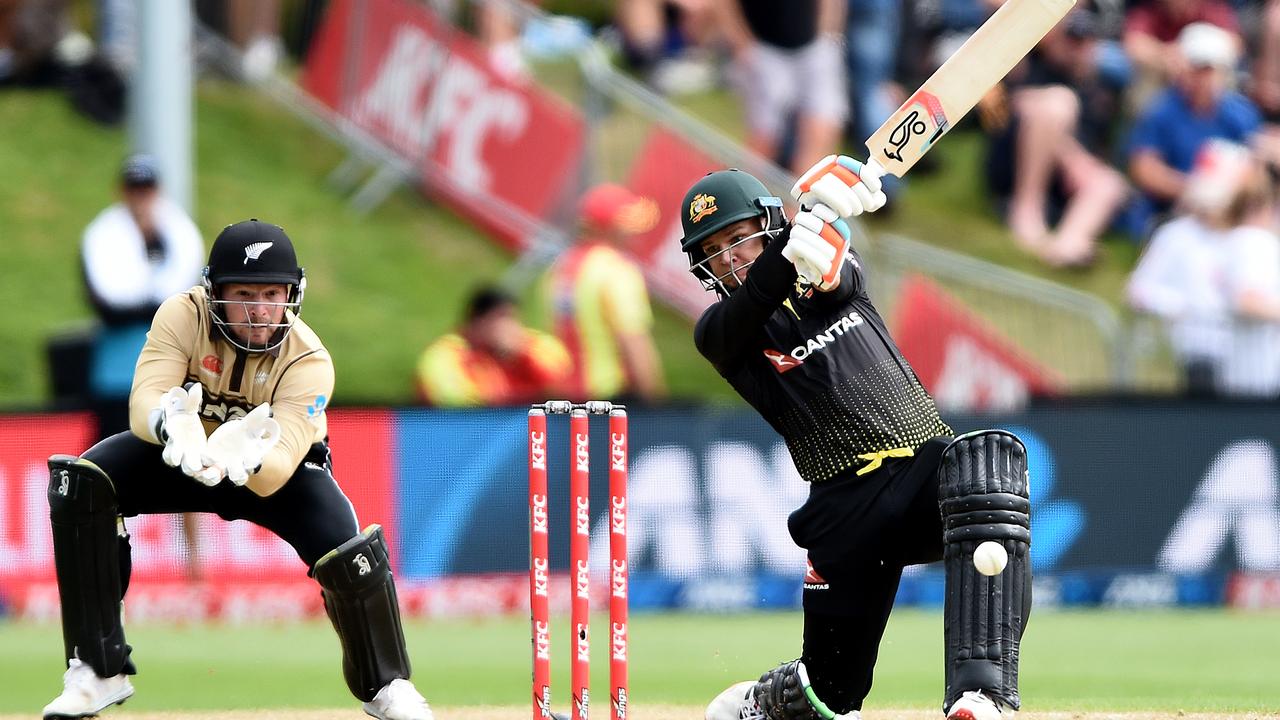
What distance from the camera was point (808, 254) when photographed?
5.62m

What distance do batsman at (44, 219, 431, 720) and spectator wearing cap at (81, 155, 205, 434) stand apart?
5183mm

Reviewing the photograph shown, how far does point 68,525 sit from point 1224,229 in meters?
9.05

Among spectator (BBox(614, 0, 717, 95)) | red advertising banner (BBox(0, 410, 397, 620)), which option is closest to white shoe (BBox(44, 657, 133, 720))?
red advertising banner (BBox(0, 410, 397, 620))

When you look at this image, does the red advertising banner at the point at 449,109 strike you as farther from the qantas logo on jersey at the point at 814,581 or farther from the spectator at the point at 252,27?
the qantas logo on jersey at the point at 814,581

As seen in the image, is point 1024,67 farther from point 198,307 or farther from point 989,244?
point 198,307

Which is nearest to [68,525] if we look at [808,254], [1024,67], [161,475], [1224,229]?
[161,475]

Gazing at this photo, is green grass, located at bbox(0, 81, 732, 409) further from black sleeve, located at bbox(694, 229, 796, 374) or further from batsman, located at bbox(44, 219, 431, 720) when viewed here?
black sleeve, located at bbox(694, 229, 796, 374)

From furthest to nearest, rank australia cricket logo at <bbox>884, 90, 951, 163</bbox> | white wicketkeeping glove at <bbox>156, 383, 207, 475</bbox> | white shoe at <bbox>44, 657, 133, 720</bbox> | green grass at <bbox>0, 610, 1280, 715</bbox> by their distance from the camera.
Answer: green grass at <bbox>0, 610, 1280, 715</bbox> → white shoe at <bbox>44, 657, 133, 720</bbox> → white wicketkeeping glove at <bbox>156, 383, 207, 475</bbox> → australia cricket logo at <bbox>884, 90, 951, 163</bbox>

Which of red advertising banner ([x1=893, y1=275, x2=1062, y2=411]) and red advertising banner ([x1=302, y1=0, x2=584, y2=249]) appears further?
red advertising banner ([x1=302, y1=0, x2=584, y2=249])

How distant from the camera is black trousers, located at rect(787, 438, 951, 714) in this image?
20.2 ft

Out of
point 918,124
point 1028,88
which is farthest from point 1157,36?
point 918,124

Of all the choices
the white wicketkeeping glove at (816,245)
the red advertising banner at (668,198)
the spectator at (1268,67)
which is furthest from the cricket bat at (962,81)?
the spectator at (1268,67)

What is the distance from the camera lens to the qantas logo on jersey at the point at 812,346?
6.31 metres

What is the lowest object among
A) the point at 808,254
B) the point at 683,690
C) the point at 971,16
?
the point at 683,690
